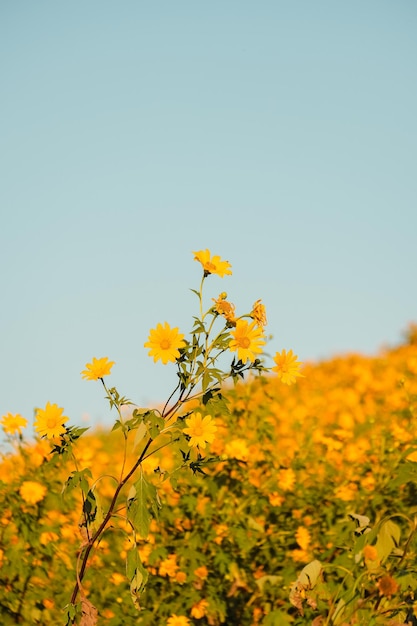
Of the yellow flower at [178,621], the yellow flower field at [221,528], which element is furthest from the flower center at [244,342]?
the yellow flower at [178,621]

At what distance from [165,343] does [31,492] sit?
65.7 inches

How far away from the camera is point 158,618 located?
3439 millimetres

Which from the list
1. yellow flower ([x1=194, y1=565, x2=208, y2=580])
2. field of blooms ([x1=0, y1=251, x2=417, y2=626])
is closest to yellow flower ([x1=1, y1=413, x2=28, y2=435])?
field of blooms ([x1=0, y1=251, x2=417, y2=626])

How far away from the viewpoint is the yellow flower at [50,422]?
2281mm

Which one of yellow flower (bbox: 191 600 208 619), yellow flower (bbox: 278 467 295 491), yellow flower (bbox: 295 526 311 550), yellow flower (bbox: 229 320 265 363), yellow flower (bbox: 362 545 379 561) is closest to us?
yellow flower (bbox: 229 320 265 363)

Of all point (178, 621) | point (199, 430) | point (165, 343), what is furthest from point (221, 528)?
point (165, 343)

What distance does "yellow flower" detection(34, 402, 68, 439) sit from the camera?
7.48 feet

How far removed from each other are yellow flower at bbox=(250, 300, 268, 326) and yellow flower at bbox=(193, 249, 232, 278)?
0.16 metres

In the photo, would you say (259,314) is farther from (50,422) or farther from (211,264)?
(50,422)

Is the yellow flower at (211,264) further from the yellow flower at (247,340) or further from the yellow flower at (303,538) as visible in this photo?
the yellow flower at (303,538)

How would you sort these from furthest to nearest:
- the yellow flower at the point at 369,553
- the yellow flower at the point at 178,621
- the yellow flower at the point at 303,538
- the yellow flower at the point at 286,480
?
the yellow flower at the point at 286,480 → the yellow flower at the point at 303,538 → the yellow flower at the point at 178,621 → the yellow flower at the point at 369,553

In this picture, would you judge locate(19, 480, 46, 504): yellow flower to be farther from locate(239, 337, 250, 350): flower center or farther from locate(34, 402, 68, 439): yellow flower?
locate(239, 337, 250, 350): flower center

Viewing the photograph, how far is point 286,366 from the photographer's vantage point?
229 centimetres

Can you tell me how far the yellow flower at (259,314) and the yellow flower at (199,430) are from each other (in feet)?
0.98
